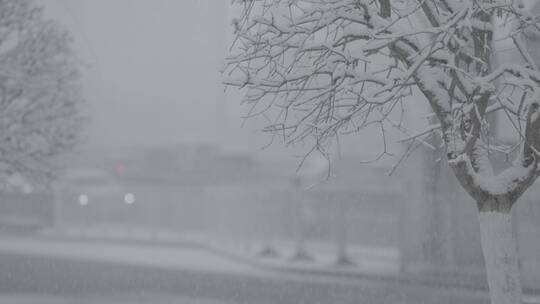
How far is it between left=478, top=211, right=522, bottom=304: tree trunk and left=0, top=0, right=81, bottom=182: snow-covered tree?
767 centimetres

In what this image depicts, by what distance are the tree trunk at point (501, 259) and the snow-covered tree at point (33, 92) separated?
7671 millimetres

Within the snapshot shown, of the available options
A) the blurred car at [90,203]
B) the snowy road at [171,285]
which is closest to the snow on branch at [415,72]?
the snowy road at [171,285]

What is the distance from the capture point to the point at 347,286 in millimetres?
12523

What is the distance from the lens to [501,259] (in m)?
5.72

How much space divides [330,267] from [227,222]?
249 inches

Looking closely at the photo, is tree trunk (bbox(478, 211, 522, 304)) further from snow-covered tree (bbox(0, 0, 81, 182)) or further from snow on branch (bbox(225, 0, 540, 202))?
snow-covered tree (bbox(0, 0, 81, 182))

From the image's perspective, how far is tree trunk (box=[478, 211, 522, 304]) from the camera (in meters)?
5.66

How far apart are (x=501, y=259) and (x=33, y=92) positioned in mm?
8089

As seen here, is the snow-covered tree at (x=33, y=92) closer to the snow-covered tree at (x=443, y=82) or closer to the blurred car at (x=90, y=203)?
the snow-covered tree at (x=443, y=82)

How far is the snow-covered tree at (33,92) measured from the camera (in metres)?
10.3

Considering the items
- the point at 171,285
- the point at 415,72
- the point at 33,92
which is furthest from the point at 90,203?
the point at 415,72

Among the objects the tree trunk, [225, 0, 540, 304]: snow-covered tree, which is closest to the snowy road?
the tree trunk

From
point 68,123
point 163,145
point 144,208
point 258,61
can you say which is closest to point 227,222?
point 144,208

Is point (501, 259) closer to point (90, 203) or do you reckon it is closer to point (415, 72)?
point (415, 72)
